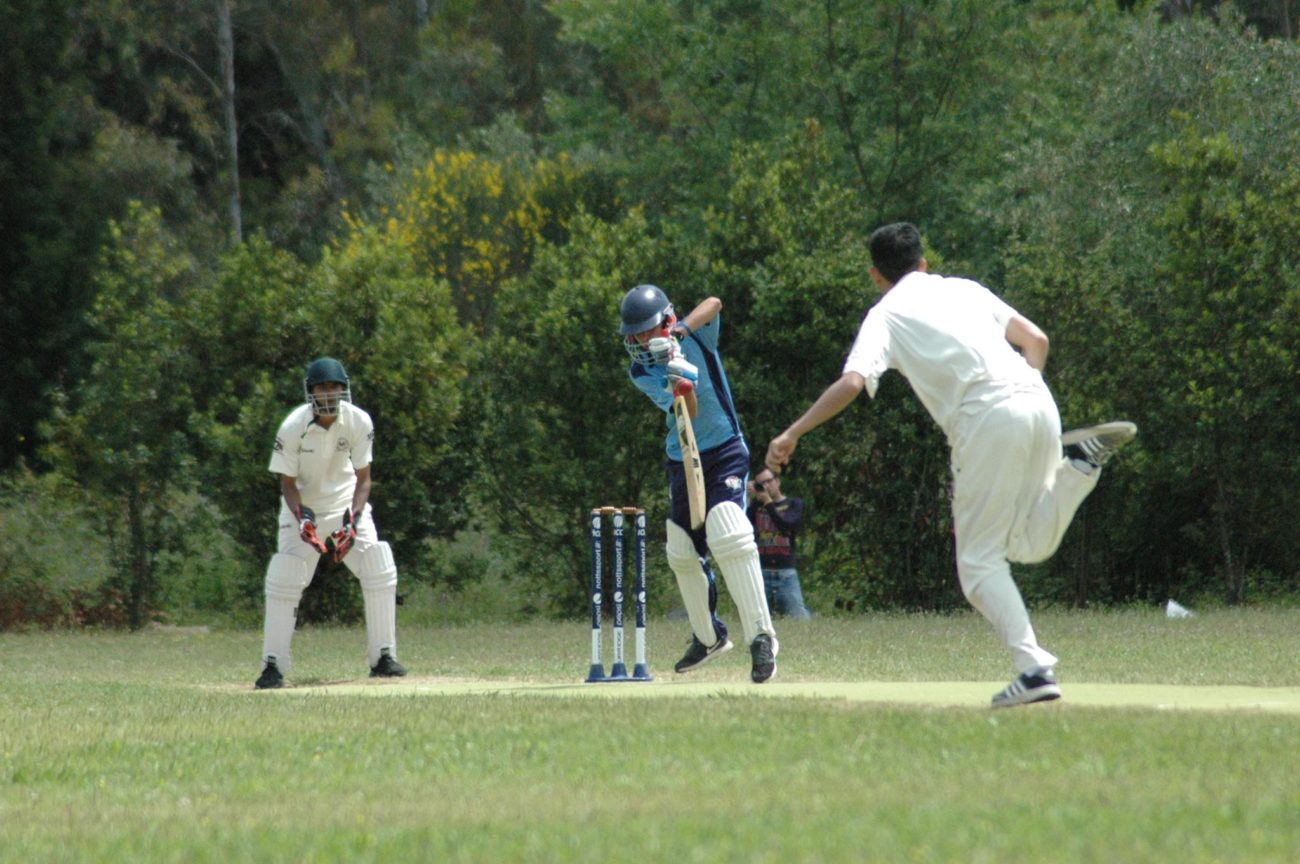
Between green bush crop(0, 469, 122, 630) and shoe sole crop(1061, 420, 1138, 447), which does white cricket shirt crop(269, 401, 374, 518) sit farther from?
green bush crop(0, 469, 122, 630)

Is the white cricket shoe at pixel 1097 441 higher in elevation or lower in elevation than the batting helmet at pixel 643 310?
lower

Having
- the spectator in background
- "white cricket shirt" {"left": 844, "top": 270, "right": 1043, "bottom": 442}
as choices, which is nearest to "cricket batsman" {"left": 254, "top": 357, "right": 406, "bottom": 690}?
"white cricket shirt" {"left": 844, "top": 270, "right": 1043, "bottom": 442}

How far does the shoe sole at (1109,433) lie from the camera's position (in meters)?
7.12

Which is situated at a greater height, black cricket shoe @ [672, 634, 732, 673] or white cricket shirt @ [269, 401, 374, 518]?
white cricket shirt @ [269, 401, 374, 518]

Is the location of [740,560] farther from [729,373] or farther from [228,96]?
[228,96]

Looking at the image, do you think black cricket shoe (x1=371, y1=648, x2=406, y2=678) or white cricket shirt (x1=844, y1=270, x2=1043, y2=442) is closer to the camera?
white cricket shirt (x1=844, y1=270, x2=1043, y2=442)

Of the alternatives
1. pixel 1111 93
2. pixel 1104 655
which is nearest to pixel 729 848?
pixel 1104 655

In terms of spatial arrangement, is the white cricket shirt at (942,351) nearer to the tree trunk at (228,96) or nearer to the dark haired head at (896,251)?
the dark haired head at (896,251)

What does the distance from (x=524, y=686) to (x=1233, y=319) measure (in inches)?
404

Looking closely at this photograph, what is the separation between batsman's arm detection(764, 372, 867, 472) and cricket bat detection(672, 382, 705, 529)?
1.75 metres

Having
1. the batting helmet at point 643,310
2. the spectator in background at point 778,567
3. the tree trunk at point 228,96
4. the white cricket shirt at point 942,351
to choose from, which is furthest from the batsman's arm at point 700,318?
the tree trunk at point 228,96

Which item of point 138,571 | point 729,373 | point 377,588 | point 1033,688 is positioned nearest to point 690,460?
point 1033,688

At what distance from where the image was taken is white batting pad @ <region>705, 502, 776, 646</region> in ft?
30.8

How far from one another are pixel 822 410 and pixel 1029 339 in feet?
3.50
